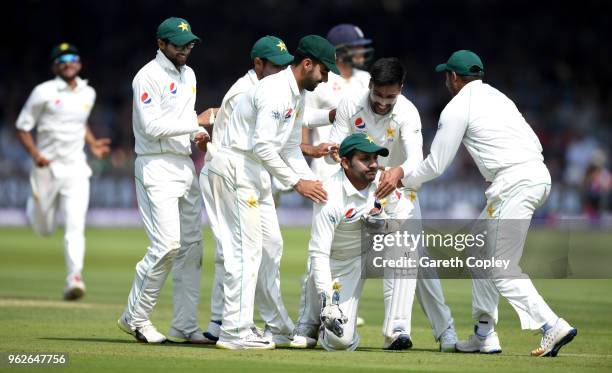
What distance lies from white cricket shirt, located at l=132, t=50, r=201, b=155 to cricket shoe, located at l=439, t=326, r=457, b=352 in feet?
7.59

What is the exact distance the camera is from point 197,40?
8.65 m

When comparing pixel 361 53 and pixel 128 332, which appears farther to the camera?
pixel 361 53

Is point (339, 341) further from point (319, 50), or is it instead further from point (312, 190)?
point (319, 50)

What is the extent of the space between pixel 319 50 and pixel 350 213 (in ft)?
3.72

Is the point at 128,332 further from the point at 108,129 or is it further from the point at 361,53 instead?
the point at 108,129

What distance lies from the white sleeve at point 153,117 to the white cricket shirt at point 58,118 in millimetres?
3993


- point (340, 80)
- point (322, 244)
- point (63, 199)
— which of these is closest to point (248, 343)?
point (322, 244)

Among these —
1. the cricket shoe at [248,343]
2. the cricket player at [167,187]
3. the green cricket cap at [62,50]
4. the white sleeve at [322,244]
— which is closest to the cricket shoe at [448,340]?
the white sleeve at [322,244]

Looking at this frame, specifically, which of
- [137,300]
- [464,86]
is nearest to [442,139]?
[464,86]

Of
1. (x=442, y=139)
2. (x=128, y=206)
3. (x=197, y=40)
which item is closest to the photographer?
(x=442, y=139)

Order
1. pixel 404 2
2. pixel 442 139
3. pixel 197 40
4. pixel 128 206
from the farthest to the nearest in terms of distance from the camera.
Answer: pixel 404 2
pixel 128 206
pixel 197 40
pixel 442 139

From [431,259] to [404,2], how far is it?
19016 mm

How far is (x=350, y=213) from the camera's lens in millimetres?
8039

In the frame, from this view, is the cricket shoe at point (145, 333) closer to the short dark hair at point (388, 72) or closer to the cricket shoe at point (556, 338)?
the short dark hair at point (388, 72)
